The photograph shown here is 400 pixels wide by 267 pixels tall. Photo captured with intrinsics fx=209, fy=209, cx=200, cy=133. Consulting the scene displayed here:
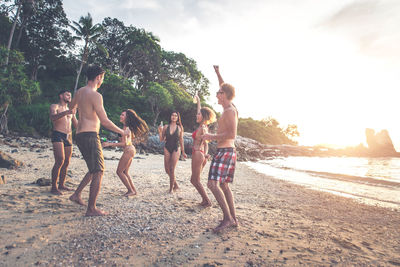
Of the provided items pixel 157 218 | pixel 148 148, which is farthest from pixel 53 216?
pixel 148 148

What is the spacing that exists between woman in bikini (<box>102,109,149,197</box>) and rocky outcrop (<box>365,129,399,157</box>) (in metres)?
69.7

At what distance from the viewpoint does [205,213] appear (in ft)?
12.6

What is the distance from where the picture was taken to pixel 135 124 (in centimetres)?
494

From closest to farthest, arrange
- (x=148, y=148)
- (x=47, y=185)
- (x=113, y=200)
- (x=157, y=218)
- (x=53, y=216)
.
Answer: (x=53, y=216) → (x=157, y=218) → (x=113, y=200) → (x=47, y=185) → (x=148, y=148)

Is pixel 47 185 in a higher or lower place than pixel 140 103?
lower

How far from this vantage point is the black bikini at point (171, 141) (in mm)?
5586

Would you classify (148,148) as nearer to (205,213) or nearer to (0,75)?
(0,75)

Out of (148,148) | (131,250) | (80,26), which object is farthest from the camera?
(80,26)

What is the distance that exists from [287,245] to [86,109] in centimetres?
358

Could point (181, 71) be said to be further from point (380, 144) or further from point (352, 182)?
point (380, 144)

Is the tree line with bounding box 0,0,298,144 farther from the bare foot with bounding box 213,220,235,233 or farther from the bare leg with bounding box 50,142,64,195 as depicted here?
the bare foot with bounding box 213,220,235,233

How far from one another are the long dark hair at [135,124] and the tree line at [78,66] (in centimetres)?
1525

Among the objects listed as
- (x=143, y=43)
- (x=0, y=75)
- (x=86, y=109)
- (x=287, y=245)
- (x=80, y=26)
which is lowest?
(x=287, y=245)

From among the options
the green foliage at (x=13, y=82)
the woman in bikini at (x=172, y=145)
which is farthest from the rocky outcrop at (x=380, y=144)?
the green foliage at (x=13, y=82)
